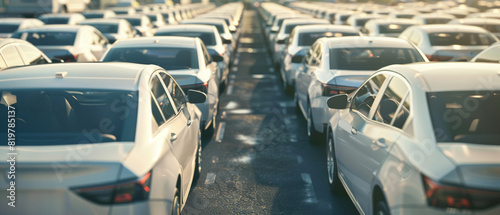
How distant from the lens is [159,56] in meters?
9.91

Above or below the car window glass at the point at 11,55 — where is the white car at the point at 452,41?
above

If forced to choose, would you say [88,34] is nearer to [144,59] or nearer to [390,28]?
[144,59]

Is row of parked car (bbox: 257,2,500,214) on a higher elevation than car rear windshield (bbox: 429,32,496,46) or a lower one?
higher

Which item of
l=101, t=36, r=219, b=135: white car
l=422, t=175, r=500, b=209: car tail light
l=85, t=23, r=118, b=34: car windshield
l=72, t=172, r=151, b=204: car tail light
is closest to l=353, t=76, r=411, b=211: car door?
l=422, t=175, r=500, b=209: car tail light

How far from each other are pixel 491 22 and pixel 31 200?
17.3 metres

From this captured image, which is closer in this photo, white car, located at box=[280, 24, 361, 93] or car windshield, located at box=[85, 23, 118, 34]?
white car, located at box=[280, 24, 361, 93]

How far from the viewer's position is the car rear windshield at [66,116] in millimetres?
4211

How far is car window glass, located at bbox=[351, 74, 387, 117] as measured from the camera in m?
5.63

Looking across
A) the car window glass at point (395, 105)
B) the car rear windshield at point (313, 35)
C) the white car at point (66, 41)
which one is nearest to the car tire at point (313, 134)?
the car window glass at point (395, 105)

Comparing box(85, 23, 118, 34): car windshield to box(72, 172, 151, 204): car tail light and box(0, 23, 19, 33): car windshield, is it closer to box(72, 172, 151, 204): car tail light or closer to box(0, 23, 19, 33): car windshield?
box(0, 23, 19, 33): car windshield

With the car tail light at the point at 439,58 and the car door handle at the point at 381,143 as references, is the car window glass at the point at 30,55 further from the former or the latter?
the car tail light at the point at 439,58

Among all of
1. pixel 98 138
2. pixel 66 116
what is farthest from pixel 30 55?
pixel 98 138

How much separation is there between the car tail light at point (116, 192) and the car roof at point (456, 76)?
2154mm

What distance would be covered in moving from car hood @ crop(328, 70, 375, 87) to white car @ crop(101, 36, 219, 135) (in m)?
1.89
